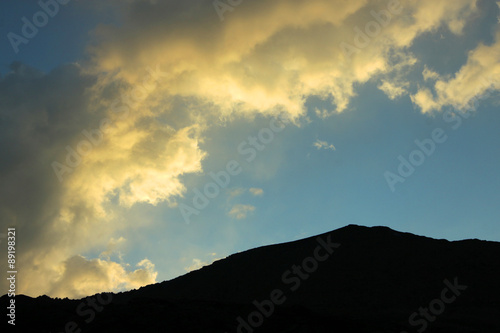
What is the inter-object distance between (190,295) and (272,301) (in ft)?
24.9

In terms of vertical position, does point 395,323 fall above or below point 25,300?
below

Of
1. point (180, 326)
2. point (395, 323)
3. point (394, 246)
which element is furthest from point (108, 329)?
point (394, 246)

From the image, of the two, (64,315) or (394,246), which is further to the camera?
(394,246)

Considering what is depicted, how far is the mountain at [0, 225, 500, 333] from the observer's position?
21703 mm

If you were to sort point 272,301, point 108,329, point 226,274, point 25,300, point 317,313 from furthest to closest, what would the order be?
point 226,274, point 272,301, point 25,300, point 317,313, point 108,329

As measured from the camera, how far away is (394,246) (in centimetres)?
3709

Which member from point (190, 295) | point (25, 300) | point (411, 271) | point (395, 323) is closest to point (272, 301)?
point (190, 295)

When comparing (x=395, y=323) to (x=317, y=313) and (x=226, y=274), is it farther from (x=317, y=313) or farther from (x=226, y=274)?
(x=226, y=274)

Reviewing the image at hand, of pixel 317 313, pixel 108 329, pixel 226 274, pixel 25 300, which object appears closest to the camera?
pixel 108 329

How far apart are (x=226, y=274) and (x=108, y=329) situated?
16.3m

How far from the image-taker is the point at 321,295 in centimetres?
3006

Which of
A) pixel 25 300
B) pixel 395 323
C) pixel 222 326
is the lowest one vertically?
pixel 395 323

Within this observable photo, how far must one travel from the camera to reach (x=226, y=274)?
118 feet

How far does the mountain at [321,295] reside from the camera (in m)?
21.7
